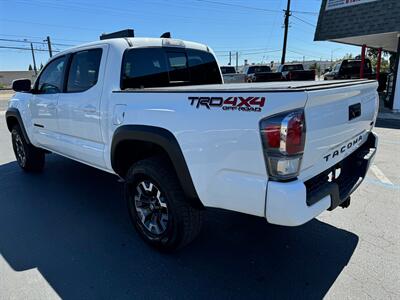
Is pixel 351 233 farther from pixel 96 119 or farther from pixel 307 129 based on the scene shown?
pixel 96 119

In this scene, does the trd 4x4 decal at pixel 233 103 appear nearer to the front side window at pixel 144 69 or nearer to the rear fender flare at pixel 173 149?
the rear fender flare at pixel 173 149

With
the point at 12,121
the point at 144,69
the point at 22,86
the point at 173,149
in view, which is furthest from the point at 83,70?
the point at 12,121

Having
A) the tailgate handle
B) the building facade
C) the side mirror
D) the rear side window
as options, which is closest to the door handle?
the rear side window

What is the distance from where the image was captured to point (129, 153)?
3.33 meters

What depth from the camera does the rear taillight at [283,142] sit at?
2.00 meters

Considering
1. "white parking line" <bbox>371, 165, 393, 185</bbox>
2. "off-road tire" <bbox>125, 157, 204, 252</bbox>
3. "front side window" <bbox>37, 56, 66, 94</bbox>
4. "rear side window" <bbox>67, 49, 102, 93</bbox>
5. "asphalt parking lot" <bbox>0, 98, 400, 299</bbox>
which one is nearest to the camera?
"asphalt parking lot" <bbox>0, 98, 400, 299</bbox>

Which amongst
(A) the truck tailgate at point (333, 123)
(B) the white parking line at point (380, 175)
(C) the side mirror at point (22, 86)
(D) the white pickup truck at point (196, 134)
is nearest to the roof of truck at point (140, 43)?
(D) the white pickup truck at point (196, 134)

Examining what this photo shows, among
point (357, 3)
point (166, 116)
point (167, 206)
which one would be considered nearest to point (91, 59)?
point (166, 116)

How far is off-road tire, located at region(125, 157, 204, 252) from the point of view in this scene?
8.92 feet

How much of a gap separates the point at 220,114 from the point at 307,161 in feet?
2.21

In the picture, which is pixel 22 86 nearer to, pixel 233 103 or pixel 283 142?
pixel 233 103

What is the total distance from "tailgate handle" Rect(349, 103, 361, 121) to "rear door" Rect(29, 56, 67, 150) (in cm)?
335

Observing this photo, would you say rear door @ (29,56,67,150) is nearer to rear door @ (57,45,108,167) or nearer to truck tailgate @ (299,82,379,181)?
rear door @ (57,45,108,167)

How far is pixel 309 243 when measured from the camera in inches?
122
